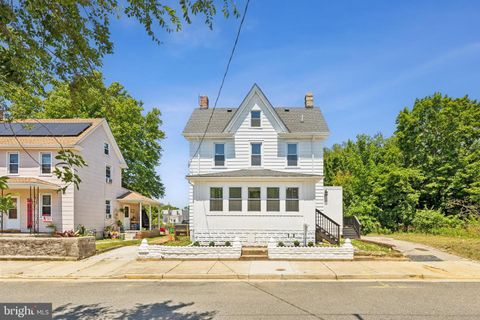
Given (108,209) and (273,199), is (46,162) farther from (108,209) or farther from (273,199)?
(273,199)

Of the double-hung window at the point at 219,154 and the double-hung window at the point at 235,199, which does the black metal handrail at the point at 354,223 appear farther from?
the double-hung window at the point at 219,154

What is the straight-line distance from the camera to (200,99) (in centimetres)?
2527

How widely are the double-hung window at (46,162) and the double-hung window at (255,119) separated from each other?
45.9 ft

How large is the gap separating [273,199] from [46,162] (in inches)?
619

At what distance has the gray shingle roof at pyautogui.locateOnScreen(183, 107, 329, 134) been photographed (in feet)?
70.9

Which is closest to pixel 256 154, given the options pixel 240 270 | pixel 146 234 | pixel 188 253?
pixel 188 253

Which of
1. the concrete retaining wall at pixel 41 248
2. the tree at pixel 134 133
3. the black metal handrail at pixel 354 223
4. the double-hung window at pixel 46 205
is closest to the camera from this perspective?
the concrete retaining wall at pixel 41 248

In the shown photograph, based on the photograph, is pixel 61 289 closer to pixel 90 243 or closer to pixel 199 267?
pixel 199 267

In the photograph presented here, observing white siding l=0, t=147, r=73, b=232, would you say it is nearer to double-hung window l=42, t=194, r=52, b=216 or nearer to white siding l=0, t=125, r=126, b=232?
white siding l=0, t=125, r=126, b=232

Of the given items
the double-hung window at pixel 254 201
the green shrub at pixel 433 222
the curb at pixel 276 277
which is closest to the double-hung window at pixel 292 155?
the double-hung window at pixel 254 201

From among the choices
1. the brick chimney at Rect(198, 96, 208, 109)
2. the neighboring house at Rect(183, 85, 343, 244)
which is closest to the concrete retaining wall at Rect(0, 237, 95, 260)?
the neighboring house at Rect(183, 85, 343, 244)

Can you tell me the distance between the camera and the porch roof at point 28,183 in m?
19.5

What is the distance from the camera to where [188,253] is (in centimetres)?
1389

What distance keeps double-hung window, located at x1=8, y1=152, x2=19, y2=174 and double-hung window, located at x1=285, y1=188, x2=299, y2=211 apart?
1858 cm
